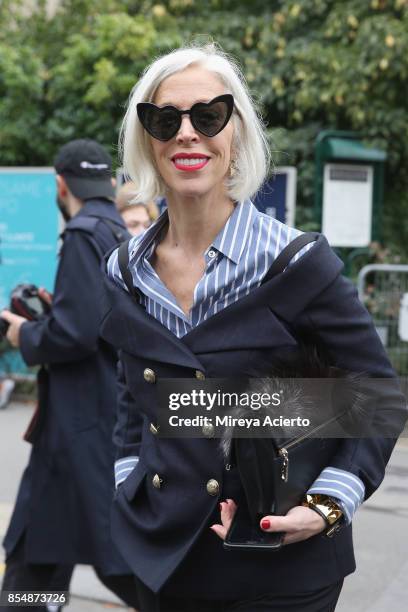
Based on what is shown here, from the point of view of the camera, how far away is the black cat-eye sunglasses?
6.43 ft

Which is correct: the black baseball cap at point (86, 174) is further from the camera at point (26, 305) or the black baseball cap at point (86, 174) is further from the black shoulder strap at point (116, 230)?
the camera at point (26, 305)

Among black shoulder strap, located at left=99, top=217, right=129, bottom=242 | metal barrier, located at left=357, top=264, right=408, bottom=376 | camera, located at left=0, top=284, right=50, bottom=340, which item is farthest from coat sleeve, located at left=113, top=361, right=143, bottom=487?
metal barrier, located at left=357, top=264, right=408, bottom=376

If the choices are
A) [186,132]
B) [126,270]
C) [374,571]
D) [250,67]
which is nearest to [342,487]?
[126,270]

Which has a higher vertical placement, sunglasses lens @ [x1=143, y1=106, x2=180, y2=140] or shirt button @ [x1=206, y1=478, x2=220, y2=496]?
sunglasses lens @ [x1=143, y1=106, x2=180, y2=140]

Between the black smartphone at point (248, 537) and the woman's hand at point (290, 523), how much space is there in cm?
1

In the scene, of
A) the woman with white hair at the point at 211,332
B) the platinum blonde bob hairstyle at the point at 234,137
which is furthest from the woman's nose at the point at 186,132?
the platinum blonde bob hairstyle at the point at 234,137

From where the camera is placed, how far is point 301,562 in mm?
1870

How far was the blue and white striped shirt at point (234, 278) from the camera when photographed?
1.83 m

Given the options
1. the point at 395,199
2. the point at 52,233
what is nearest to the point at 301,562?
the point at 52,233

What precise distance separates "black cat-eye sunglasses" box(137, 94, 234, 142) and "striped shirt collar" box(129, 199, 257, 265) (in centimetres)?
18

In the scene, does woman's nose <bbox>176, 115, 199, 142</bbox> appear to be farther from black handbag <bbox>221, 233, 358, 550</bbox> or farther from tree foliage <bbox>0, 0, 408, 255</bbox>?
tree foliage <bbox>0, 0, 408, 255</bbox>

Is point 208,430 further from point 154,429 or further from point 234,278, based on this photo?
point 234,278

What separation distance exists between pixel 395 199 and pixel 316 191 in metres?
1.24

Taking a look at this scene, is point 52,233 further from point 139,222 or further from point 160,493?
point 160,493
